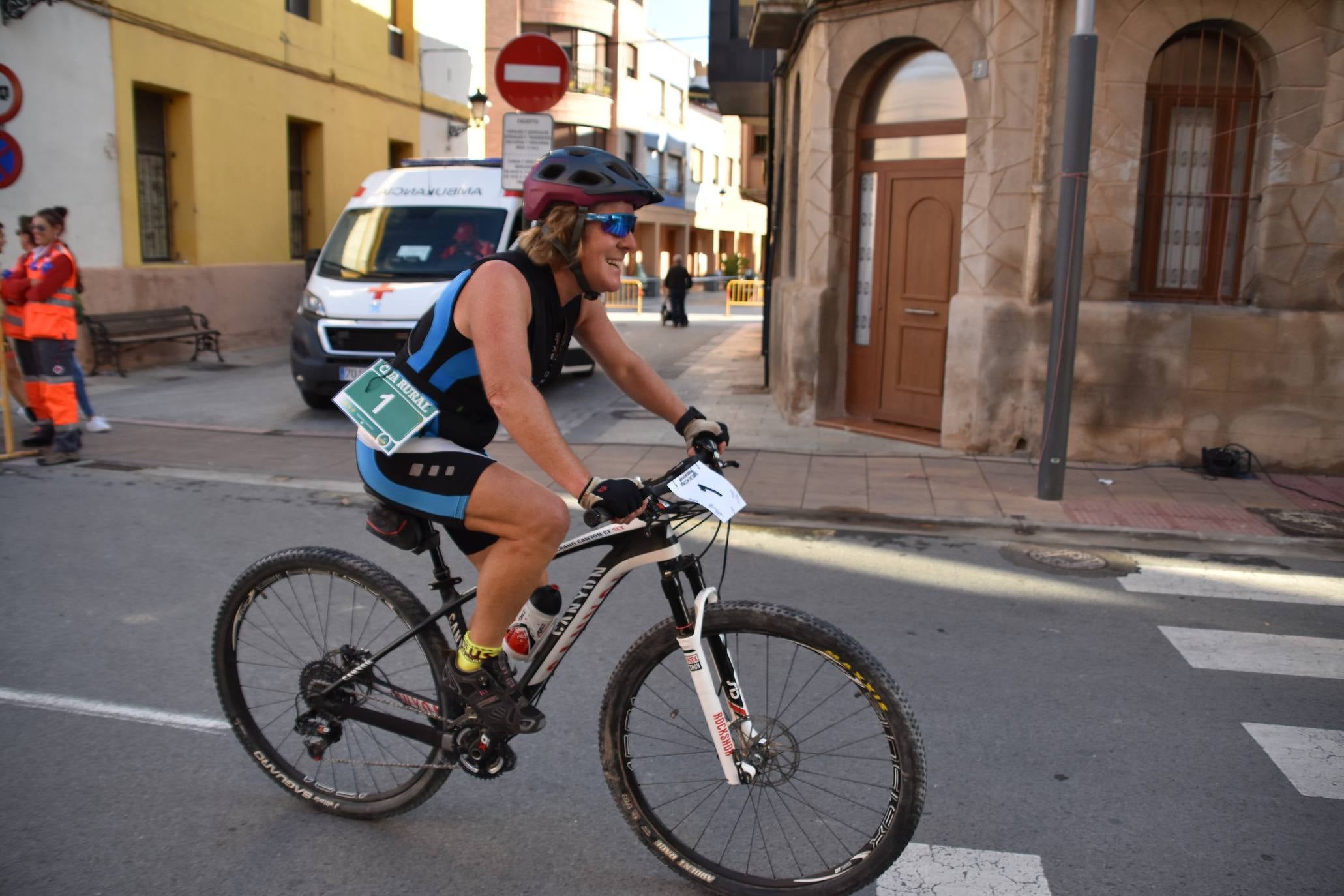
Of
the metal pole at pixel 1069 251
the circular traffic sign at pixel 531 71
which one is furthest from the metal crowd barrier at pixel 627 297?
the metal pole at pixel 1069 251

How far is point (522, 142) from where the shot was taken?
983cm

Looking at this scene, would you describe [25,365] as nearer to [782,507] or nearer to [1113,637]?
[782,507]

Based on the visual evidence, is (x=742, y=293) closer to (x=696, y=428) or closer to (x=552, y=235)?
(x=696, y=428)

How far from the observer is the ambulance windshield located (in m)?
11.9

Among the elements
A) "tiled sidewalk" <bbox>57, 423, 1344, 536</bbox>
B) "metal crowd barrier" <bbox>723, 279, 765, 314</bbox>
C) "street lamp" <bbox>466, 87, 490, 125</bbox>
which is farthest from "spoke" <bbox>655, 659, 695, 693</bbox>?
"metal crowd barrier" <bbox>723, 279, 765, 314</bbox>

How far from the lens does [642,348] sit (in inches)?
776

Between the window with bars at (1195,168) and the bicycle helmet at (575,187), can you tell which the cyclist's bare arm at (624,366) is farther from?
the window with bars at (1195,168)

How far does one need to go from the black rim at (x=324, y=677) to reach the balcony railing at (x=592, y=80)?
41.8 metres

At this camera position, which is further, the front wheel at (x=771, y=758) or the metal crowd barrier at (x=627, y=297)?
the metal crowd barrier at (x=627, y=297)

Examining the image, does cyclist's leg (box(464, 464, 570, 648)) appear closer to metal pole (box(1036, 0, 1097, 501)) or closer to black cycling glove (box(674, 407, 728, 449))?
black cycling glove (box(674, 407, 728, 449))

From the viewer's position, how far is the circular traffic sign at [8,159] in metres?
9.20

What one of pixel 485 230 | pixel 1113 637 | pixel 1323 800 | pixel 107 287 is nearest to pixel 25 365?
pixel 485 230

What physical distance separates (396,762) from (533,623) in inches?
28.0

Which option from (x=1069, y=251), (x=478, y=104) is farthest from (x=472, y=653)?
(x=478, y=104)
